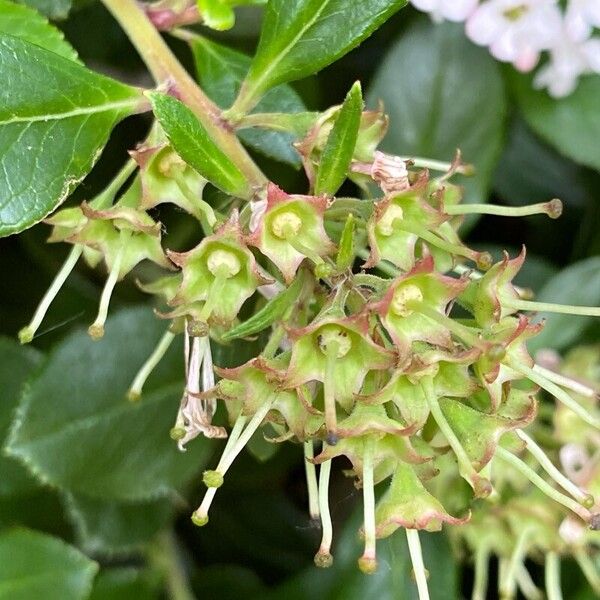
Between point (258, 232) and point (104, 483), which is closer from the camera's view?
point (258, 232)

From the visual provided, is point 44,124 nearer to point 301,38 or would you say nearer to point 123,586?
point 301,38

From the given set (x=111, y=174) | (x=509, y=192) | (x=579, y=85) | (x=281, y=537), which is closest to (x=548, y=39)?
(x=579, y=85)

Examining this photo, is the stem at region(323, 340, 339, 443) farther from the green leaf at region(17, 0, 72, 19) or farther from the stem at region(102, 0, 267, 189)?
the green leaf at region(17, 0, 72, 19)

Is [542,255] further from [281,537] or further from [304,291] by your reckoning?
[304,291]

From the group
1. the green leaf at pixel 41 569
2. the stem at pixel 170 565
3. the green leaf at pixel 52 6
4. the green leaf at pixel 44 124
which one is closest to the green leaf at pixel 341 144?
the green leaf at pixel 44 124

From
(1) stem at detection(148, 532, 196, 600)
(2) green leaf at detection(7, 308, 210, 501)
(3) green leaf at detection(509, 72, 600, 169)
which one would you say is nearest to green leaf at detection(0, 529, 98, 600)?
(2) green leaf at detection(7, 308, 210, 501)

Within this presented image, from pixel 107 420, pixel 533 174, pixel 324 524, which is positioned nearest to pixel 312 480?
pixel 324 524

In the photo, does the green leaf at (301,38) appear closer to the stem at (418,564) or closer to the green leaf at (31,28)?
the green leaf at (31,28)
